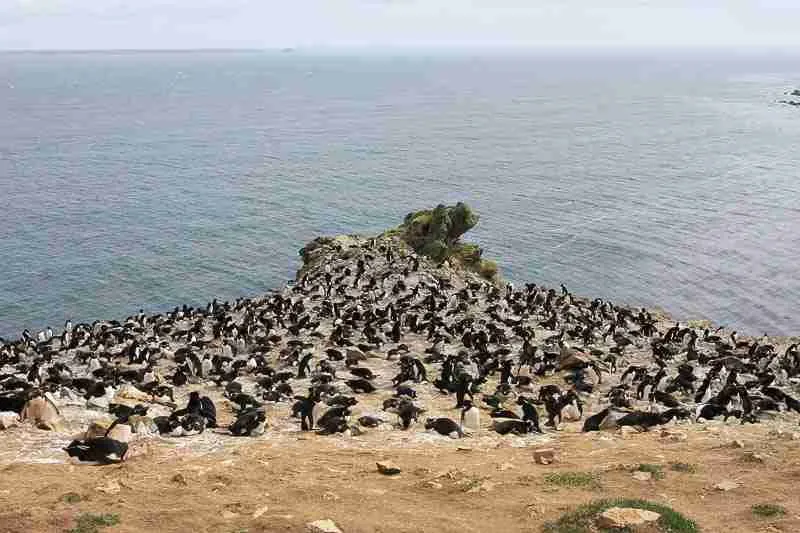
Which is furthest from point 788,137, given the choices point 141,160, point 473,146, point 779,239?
point 141,160

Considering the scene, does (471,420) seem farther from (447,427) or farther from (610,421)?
(610,421)

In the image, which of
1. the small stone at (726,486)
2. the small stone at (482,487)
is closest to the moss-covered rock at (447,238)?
the small stone at (482,487)

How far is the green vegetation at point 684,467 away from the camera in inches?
759

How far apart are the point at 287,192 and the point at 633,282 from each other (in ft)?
176

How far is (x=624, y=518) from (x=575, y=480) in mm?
2791

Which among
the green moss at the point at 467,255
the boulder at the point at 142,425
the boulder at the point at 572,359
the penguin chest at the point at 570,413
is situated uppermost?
the boulder at the point at 142,425

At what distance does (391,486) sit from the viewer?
18.9 meters

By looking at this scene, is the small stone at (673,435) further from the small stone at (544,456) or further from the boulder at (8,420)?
the boulder at (8,420)

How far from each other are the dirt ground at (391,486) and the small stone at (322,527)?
10.3 inches

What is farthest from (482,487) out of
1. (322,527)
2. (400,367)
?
(400,367)

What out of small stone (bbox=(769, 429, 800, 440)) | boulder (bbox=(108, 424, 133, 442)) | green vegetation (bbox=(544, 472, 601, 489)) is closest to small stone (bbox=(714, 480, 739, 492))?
green vegetation (bbox=(544, 472, 601, 489))

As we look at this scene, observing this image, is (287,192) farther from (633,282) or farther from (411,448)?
(411,448)

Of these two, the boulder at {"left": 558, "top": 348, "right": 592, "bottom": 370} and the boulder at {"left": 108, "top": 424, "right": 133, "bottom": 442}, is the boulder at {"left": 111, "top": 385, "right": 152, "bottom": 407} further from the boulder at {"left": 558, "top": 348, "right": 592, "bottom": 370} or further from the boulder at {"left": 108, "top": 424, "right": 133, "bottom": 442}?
the boulder at {"left": 558, "top": 348, "right": 592, "bottom": 370}

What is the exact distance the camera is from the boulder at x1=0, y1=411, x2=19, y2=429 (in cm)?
2345
